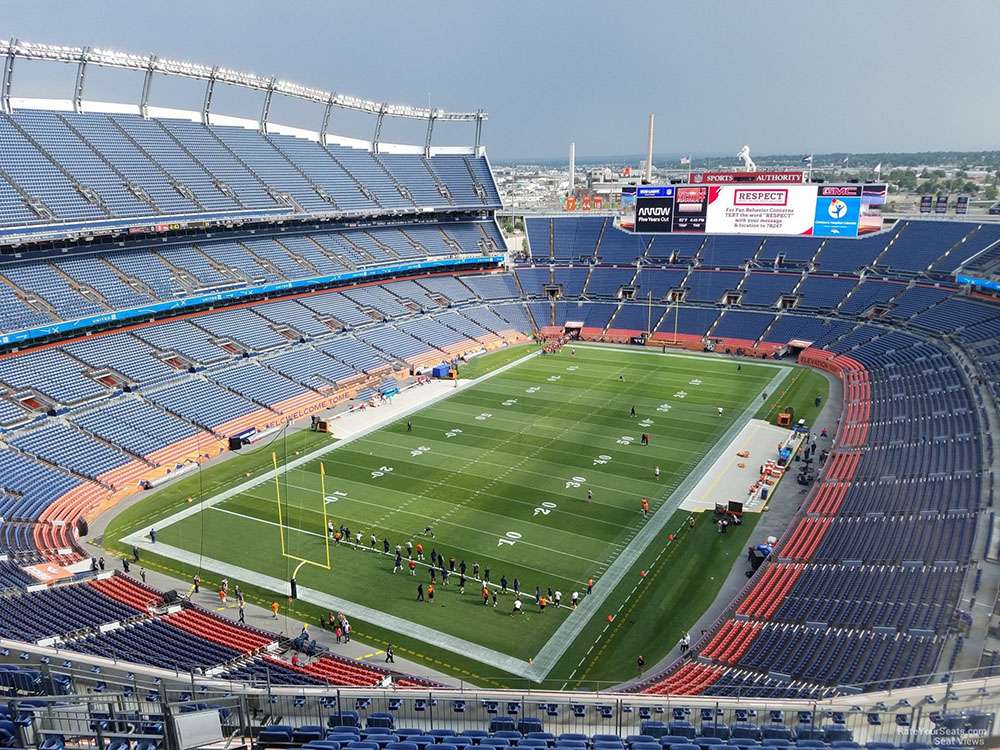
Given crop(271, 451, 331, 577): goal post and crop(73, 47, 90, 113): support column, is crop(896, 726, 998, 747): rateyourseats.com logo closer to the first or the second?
crop(271, 451, 331, 577): goal post

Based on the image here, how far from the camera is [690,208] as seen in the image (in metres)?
56.4

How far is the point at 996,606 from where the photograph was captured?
57.9 ft

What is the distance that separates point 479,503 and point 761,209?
37.3 metres

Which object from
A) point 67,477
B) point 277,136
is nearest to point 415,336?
point 277,136

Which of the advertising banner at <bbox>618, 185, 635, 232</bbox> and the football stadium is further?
the advertising banner at <bbox>618, 185, 635, 232</bbox>

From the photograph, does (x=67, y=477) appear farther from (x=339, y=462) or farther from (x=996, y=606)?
(x=996, y=606)

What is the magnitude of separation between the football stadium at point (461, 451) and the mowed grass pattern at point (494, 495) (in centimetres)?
19

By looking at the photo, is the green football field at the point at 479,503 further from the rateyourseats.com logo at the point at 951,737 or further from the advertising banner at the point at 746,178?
the advertising banner at the point at 746,178

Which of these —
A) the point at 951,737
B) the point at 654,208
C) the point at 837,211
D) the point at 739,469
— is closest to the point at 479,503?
the point at 739,469

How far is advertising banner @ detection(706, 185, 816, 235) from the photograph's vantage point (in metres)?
53.4

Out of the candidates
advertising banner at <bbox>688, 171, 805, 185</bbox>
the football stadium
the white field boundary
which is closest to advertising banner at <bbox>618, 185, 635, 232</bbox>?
the football stadium

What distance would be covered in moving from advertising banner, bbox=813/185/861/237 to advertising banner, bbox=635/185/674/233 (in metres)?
10.9

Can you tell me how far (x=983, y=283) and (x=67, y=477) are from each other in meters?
53.2

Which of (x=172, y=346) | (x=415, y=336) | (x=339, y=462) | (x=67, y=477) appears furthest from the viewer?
(x=415, y=336)
